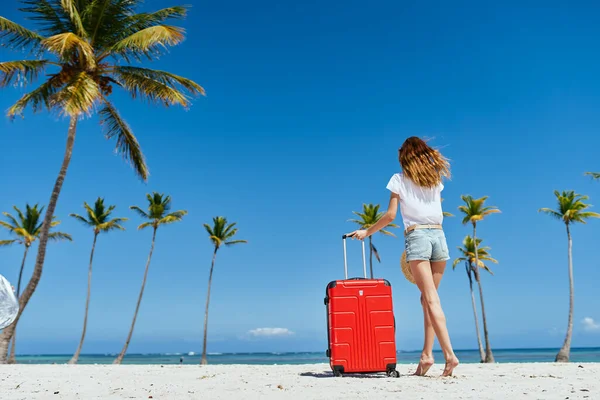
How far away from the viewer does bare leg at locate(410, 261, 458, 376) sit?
15.5 ft

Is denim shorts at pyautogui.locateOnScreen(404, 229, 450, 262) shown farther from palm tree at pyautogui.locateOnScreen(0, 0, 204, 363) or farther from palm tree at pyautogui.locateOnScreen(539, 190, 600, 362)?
palm tree at pyautogui.locateOnScreen(539, 190, 600, 362)

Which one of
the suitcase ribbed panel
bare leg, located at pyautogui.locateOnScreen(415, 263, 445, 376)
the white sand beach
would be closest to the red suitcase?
the suitcase ribbed panel

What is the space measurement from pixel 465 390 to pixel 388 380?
0.87 m

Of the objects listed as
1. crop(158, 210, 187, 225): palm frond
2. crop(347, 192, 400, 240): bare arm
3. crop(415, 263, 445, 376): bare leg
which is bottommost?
crop(415, 263, 445, 376): bare leg

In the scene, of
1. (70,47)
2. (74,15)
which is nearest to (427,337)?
(70,47)

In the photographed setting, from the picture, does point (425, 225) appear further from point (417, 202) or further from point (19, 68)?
point (19, 68)

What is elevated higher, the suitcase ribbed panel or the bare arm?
the bare arm

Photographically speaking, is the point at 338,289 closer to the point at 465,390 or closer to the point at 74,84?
the point at 465,390

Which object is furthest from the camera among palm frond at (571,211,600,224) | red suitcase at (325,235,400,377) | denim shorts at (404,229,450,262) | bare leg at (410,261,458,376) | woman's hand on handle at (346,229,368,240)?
palm frond at (571,211,600,224)

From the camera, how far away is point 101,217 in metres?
35.5

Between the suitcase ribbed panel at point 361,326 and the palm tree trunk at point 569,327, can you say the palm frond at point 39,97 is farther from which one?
the palm tree trunk at point 569,327

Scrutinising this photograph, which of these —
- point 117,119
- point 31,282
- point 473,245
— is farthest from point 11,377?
point 473,245

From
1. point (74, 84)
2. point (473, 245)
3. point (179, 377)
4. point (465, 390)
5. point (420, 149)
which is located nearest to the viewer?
point (465, 390)

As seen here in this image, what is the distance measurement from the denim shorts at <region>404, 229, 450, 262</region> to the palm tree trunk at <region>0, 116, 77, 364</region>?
460 inches
